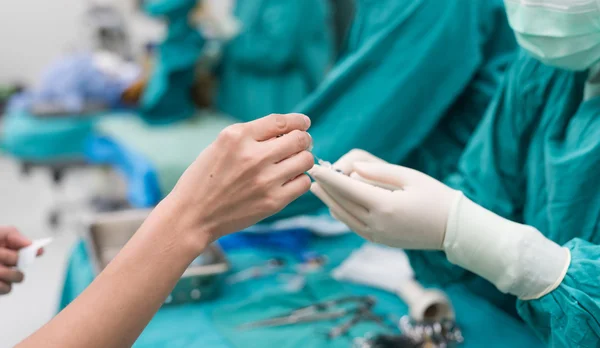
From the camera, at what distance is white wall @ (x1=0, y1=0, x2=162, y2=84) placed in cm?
588

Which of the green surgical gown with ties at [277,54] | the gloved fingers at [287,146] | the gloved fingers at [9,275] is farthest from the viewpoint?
the green surgical gown with ties at [277,54]

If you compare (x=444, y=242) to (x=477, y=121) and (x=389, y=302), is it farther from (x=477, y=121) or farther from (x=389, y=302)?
(x=477, y=121)

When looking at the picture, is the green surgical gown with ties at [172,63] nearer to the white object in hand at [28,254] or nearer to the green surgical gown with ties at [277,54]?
the green surgical gown with ties at [277,54]

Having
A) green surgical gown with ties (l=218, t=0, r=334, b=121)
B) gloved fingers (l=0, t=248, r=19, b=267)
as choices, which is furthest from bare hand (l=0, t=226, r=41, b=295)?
green surgical gown with ties (l=218, t=0, r=334, b=121)

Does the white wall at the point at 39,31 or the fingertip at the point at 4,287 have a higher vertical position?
the white wall at the point at 39,31

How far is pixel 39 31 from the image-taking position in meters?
6.07

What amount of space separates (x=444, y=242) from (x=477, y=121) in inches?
23.0

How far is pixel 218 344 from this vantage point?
3.93 feet

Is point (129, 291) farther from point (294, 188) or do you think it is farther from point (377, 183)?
point (377, 183)

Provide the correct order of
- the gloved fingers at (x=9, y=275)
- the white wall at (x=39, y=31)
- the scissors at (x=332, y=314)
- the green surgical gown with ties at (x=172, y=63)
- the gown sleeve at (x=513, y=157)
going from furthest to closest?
1. the white wall at (x=39, y=31)
2. the green surgical gown with ties at (x=172, y=63)
3. the scissors at (x=332, y=314)
4. the gloved fingers at (x=9, y=275)
5. the gown sleeve at (x=513, y=157)

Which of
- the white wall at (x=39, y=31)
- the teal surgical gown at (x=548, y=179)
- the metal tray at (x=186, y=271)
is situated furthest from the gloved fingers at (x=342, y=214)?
the white wall at (x=39, y=31)

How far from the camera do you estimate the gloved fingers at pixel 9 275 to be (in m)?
1.09

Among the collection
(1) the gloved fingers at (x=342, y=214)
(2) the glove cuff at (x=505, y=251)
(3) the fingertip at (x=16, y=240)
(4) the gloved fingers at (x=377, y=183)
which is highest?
(3) the fingertip at (x=16, y=240)

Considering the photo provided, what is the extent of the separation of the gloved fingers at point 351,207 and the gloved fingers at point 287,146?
0.14m
